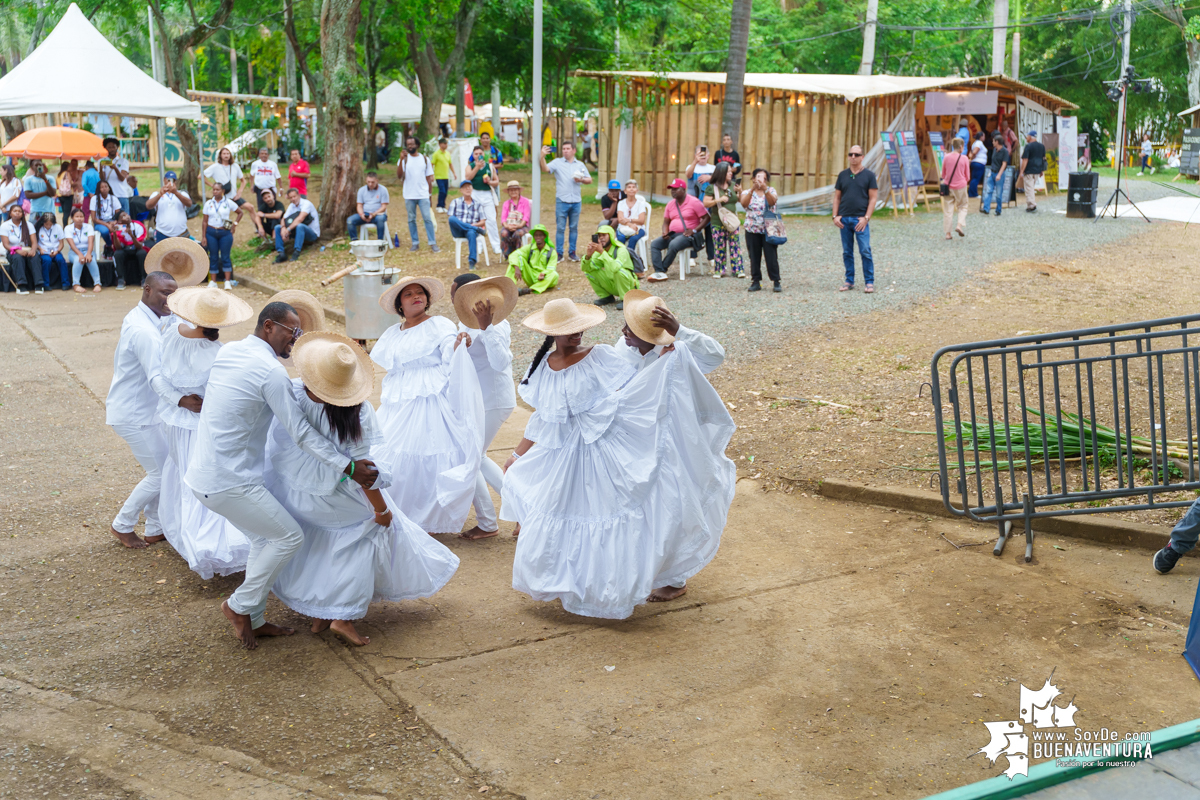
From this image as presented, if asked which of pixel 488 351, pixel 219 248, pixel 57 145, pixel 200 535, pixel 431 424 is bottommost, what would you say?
pixel 200 535

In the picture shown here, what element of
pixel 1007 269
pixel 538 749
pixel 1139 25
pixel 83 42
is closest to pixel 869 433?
pixel 538 749

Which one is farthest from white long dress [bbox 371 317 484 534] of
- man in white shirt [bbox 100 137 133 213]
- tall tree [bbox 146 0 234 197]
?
tall tree [bbox 146 0 234 197]

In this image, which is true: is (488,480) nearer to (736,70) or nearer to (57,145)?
(57,145)

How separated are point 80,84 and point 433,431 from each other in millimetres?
14419

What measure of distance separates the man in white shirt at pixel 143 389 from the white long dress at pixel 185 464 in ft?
0.34

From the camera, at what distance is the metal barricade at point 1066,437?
560cm

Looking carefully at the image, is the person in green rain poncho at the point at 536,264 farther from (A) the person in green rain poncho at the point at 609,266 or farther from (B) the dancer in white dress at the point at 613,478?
(B) the dancer in white dress at the point at 613,478

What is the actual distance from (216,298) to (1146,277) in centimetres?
1259

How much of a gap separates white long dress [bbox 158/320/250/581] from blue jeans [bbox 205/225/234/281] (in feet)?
36.9

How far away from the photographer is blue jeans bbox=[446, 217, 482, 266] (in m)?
15.8

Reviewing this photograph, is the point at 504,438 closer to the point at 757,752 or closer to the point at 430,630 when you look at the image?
the point at 430,630

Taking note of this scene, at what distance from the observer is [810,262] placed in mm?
15773

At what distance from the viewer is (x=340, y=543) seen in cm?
481

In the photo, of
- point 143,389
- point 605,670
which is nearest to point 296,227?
point 143,389
